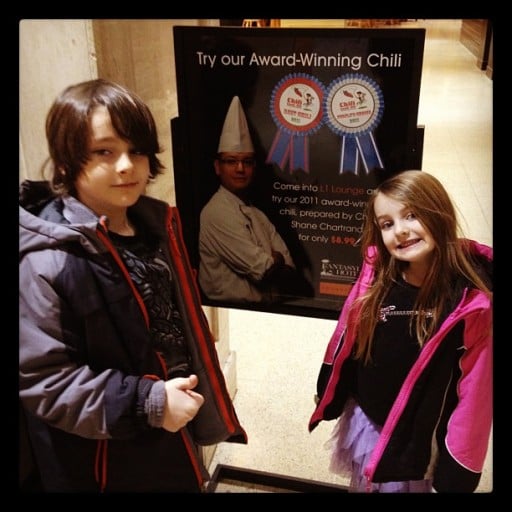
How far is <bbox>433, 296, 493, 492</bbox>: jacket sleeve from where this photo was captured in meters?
1.12

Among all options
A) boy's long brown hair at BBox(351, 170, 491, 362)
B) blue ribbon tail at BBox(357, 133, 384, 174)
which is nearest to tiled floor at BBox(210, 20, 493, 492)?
boy's long brown hair at BBox(351, 170, 491, 362)

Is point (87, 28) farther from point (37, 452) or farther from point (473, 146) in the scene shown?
point (473, 146)

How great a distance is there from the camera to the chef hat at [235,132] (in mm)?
1306

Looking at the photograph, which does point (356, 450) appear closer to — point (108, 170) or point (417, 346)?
point (417, 346)

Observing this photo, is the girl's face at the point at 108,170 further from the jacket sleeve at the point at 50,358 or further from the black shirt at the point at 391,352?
the black shirt at the point at 391,352

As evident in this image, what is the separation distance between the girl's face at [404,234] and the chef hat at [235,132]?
37 cm

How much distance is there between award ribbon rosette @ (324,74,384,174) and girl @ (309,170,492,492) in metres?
0.14

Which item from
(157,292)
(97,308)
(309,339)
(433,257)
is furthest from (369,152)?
(309,339)

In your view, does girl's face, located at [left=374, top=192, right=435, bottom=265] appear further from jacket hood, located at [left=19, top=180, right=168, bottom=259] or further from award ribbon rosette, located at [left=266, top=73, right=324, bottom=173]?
jacket hood, located at [left=19, top=180, right=168, bottom=259]

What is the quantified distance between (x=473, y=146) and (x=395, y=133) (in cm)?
43

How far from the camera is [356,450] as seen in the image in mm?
1364

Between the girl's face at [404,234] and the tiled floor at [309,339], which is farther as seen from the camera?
the tiled floor at [309,339]

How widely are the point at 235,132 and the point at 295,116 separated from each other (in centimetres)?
15

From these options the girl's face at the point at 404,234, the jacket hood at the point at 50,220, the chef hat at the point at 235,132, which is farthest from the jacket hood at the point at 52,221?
the girl's face at the point at 404,234
